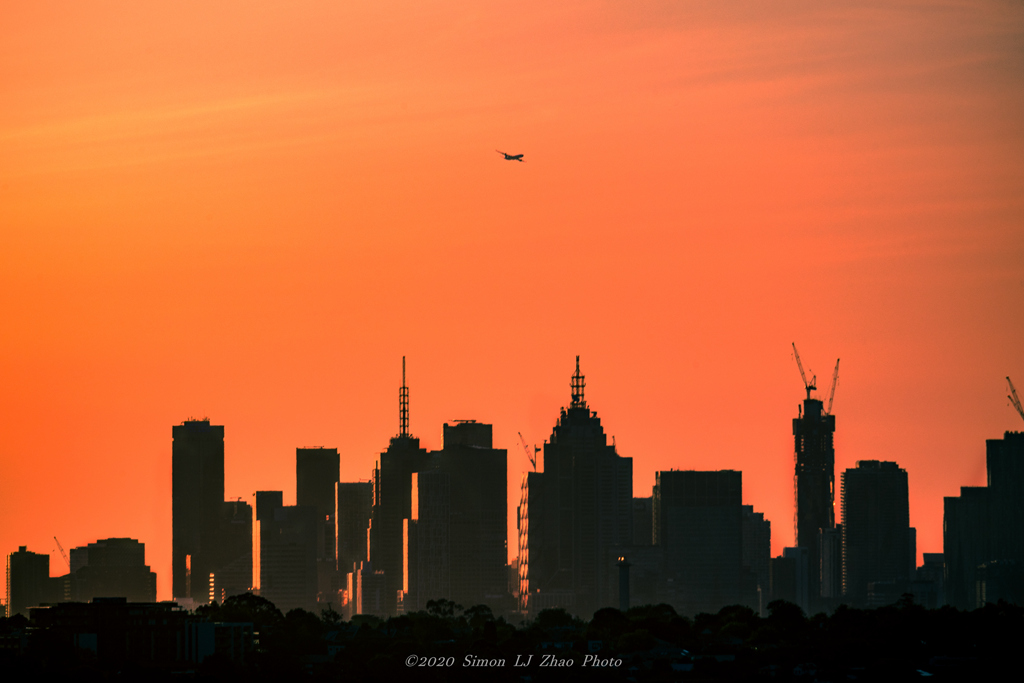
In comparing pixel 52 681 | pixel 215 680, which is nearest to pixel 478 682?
pixel 215 680

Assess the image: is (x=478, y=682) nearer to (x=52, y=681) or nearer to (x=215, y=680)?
(x=215, y=680)

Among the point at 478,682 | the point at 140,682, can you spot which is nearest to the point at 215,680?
the point at 140,682

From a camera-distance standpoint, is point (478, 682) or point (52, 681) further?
point (478, 682)

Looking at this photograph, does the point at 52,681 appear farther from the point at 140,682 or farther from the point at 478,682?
the point at 478,682

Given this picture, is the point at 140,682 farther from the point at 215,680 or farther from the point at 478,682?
the point at 478,682
